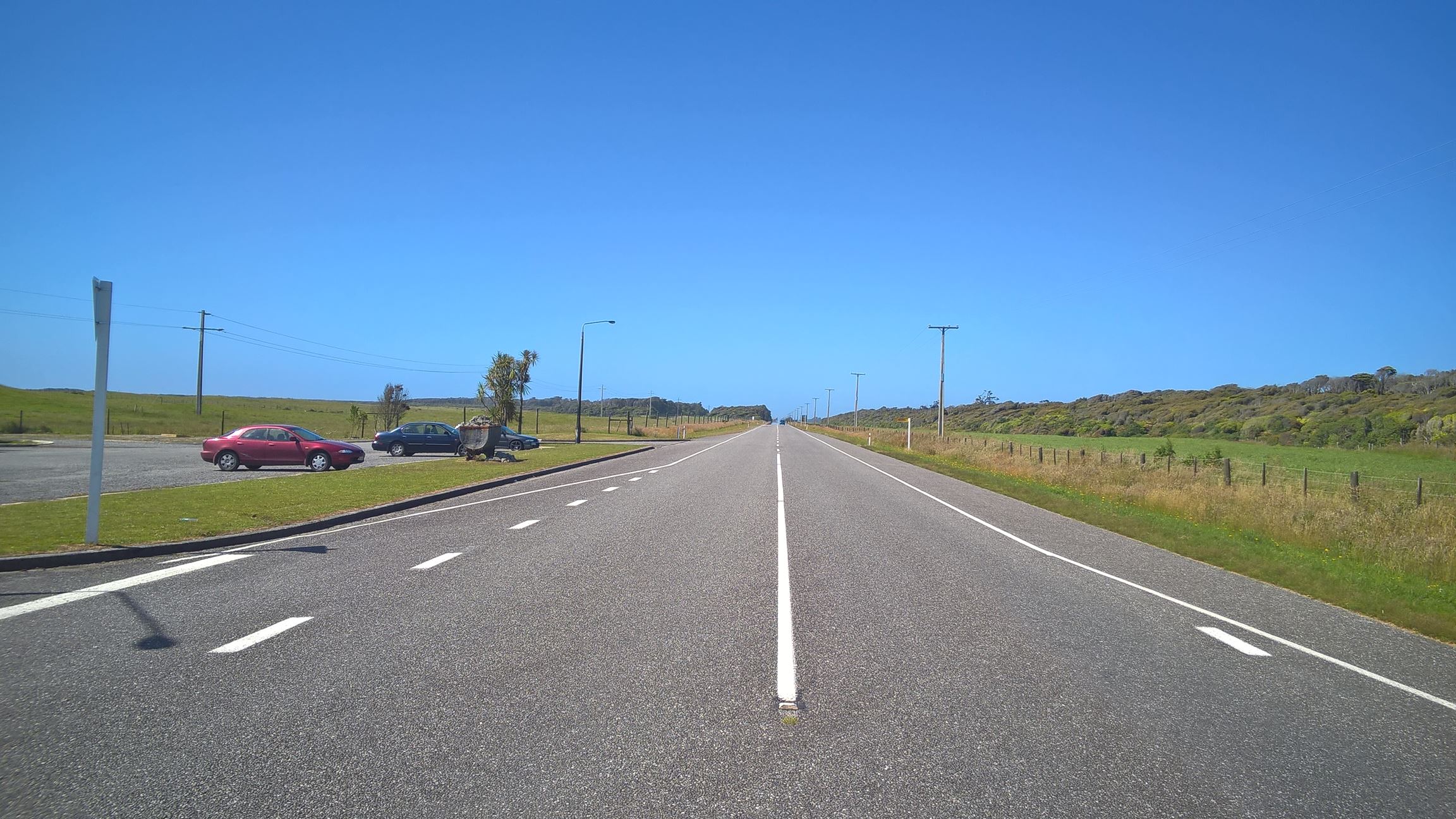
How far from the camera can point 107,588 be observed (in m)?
8.51

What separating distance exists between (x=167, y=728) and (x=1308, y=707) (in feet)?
22.7

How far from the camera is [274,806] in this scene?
3801mm

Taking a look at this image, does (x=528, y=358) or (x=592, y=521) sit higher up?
(x=528, y=358)

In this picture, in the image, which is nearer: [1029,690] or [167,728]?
[167,728]

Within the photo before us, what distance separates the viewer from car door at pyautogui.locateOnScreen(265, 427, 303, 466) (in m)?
26.4

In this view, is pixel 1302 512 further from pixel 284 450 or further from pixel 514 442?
pixel 514 442

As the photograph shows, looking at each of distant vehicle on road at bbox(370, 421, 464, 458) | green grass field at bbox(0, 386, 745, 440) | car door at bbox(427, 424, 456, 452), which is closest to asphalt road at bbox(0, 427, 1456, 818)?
distant vehicle on road at bbox(370, 421, 464, 458)

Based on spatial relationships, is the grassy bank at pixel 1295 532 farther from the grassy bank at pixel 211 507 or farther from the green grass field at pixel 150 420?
the green grass field at pixel 150 420

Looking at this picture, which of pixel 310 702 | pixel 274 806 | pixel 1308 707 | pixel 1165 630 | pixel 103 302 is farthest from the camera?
pixel 103 302

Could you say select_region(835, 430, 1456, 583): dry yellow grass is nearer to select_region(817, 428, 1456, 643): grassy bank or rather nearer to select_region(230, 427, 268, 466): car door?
select_region(817, 428, 1456, 643): grassy bank

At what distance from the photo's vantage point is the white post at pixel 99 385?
10445 mm

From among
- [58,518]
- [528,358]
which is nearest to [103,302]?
[58,518]

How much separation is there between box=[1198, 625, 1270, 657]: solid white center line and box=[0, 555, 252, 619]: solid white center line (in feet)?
33.7

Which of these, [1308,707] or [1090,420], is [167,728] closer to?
[1308,707]
